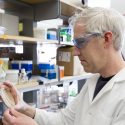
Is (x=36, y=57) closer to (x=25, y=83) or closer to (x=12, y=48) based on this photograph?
(x=12, y=48)

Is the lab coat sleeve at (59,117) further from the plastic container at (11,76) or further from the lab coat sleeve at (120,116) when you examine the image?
the lab coat sleeve at (120,116)

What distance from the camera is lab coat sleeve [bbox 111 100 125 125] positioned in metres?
1.26

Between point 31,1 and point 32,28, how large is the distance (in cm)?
29

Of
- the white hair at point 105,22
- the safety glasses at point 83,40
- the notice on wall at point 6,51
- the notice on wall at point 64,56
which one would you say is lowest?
the notice on wall at point 64,56

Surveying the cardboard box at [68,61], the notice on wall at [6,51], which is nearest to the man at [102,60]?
the notice on wall at [6,51]

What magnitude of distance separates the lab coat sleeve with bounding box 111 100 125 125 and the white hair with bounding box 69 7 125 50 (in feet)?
1.12

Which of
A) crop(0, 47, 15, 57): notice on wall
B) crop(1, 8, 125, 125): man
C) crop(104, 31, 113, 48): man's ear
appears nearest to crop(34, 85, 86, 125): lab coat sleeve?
crop(1, 8, 125, 125): man

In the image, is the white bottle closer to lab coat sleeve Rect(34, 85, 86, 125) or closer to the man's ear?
lab coat sleeve Rect(34, 85, 86, 125)

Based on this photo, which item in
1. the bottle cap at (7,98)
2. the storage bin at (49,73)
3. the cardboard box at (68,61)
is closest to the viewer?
the bottle cap at (7,98)

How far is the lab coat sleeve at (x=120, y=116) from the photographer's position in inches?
49.5

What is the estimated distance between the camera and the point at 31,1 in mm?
2221

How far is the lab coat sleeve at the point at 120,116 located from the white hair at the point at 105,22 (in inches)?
13.4

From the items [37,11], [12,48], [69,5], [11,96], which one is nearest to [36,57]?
[12,48]

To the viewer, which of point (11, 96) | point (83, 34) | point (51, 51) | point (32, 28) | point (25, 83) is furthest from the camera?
point (51, 51)
